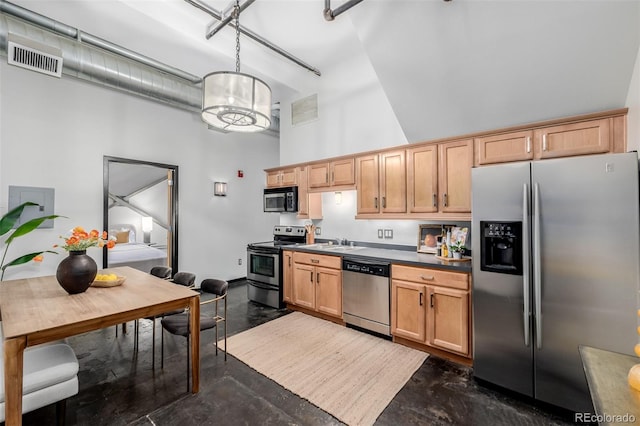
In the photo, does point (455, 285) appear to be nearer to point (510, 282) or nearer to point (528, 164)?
point (510, 282)

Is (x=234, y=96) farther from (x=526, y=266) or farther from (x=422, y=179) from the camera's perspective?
(x=526, y=266)

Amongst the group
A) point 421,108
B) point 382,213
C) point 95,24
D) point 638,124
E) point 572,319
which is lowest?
point 572,319

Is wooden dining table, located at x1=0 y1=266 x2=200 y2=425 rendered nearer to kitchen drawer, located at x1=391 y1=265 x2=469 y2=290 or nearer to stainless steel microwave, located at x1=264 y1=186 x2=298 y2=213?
kitchen drawer, located at x1=391 y1=265 x2=469 y2=290

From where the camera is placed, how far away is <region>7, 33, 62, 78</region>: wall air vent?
267cm

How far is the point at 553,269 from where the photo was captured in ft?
6.54

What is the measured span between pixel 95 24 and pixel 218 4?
1486mm

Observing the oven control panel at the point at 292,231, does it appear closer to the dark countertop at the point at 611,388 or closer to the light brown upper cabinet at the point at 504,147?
the light brown upper cabinet at the point at 504,147

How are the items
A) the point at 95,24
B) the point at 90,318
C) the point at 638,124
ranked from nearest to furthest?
the point at 90,318, the point at 638,124, the point at 95,24

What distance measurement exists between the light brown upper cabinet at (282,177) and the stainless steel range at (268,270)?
2.56 ft

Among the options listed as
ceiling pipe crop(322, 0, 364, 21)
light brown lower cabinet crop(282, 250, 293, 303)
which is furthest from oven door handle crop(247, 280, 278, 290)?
ceiling pipe crop(322, 0, 364, 21)

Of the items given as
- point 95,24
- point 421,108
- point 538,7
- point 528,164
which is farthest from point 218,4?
point 528,164

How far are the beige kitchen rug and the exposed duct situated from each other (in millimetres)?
3437

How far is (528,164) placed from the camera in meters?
2.10

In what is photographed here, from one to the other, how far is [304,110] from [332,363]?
3.88 m
